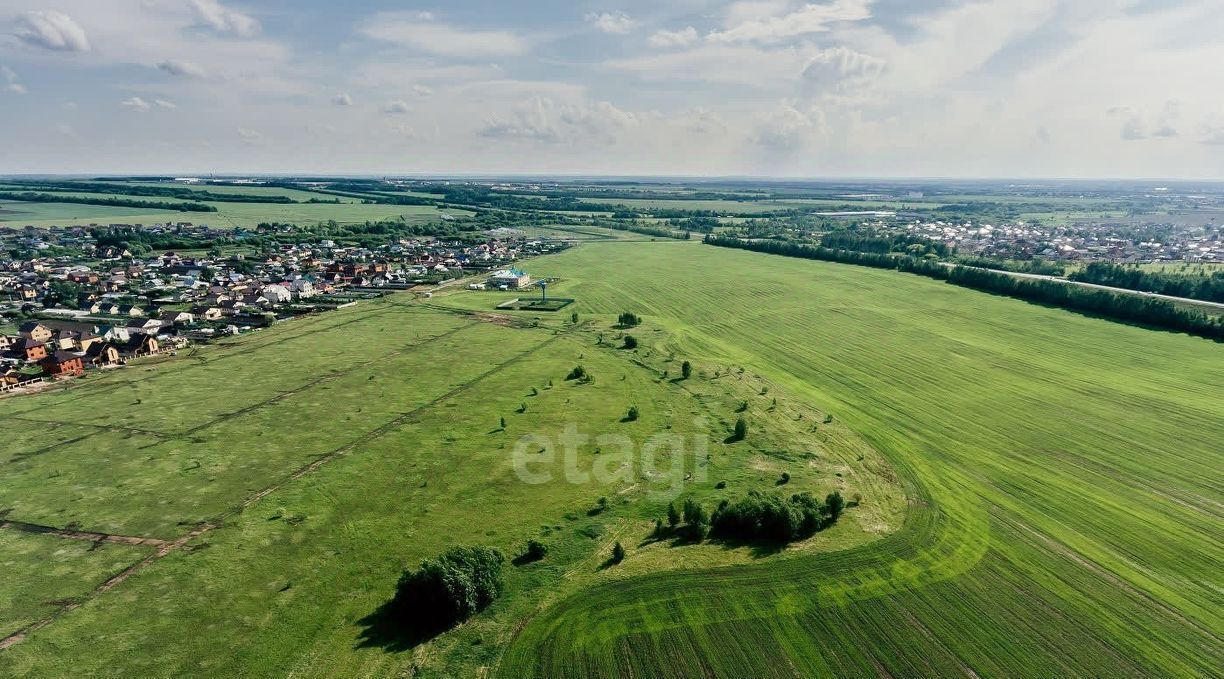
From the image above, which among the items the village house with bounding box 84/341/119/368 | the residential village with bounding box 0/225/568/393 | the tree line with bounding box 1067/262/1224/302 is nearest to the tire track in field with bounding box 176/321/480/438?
the residential village with bounding box 0/225/568/393

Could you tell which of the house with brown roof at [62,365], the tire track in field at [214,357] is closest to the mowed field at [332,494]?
the tire track in field at [214,357]

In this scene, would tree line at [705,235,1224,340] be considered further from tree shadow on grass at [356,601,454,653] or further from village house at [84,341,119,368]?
village house at [84,341,119,368]

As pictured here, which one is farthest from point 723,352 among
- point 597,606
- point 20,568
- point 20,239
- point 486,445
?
point 20,239

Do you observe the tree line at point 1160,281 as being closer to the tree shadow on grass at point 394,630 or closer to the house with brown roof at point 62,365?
the tree shadow on grass at point 394,630

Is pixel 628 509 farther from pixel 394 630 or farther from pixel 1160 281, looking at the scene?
pixel 1160 281

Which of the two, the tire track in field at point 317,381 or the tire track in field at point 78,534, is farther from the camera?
the tire track in field at point 317,381

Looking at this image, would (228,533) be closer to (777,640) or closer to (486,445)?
(486,445)
